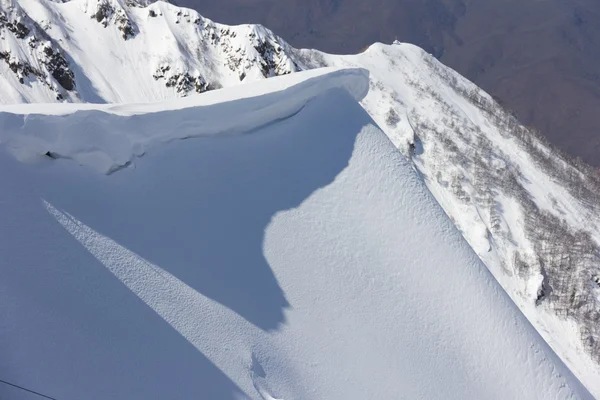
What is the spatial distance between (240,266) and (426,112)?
140ft

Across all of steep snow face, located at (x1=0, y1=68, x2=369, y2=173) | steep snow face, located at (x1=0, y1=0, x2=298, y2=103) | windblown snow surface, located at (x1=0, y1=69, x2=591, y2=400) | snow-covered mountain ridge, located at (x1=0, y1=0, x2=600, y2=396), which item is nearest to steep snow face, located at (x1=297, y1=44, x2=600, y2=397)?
snow-covered mountain ridge, located at (x1=0, y1=0, x2=600, y2=396)

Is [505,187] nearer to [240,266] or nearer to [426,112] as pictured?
[426,112]

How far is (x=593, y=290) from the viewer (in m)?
41.2

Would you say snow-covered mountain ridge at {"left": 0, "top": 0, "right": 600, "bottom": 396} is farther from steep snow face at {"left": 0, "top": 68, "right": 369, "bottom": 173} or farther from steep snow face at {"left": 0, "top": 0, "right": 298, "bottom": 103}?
steep snow face at {"left": 0, "top": 68, "right": 369, "bottom": 173}

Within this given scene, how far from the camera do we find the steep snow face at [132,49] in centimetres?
4809

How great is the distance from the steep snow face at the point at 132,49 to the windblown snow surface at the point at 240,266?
110 ft

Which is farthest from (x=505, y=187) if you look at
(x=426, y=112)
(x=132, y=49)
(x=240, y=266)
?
(x=240, y=266)

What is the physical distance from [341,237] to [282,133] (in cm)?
344

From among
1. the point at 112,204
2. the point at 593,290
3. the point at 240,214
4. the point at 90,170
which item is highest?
the point at 90,170

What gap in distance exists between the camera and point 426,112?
54.8m

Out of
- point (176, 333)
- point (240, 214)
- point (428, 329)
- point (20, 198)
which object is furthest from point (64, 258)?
point (428, 329)

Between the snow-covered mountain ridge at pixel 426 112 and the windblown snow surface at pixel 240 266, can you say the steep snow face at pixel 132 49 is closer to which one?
the snow-covered mountain ridge at pixel 426 112

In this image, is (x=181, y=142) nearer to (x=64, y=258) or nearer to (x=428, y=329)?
(x=64, y=258)

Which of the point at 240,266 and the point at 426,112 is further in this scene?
the point at 426,112
